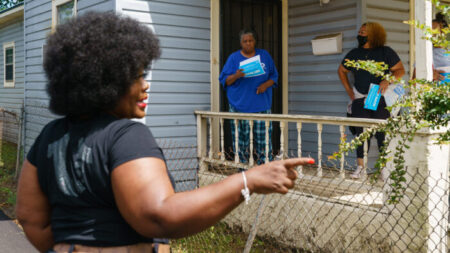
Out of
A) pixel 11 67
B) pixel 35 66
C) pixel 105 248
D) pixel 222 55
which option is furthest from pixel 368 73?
pixel 11 67

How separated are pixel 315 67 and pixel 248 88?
4.52 feet

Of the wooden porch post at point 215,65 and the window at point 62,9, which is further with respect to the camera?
the window at point 62,9

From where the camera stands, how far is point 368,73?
17.6 ft

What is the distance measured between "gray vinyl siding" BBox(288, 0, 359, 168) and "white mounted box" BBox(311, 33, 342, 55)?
2.9 inches

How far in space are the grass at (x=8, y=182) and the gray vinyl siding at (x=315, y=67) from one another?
4.35 m

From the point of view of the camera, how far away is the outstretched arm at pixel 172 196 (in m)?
1.27

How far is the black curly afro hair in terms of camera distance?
4.84 feet

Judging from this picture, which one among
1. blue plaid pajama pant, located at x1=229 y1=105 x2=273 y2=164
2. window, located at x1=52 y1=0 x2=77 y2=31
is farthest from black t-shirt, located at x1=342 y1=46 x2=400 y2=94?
window, located at x1=52 y1=0 x2=77 y2=31

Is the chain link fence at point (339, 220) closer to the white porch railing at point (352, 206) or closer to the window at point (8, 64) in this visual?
the white porch railing at point (352, 206)

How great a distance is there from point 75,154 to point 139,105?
29 cm

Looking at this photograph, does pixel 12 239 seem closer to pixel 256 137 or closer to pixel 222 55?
pixel 256 137

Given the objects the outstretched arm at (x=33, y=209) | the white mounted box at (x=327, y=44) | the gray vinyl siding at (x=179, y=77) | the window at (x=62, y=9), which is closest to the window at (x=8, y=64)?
the window at (x=62, y=9)

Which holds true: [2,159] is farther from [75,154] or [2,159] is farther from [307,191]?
[75,154]

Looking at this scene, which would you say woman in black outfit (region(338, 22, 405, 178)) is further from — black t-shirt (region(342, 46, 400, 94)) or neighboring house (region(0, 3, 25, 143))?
neighboring house (region(0, 3, 25, 143))
